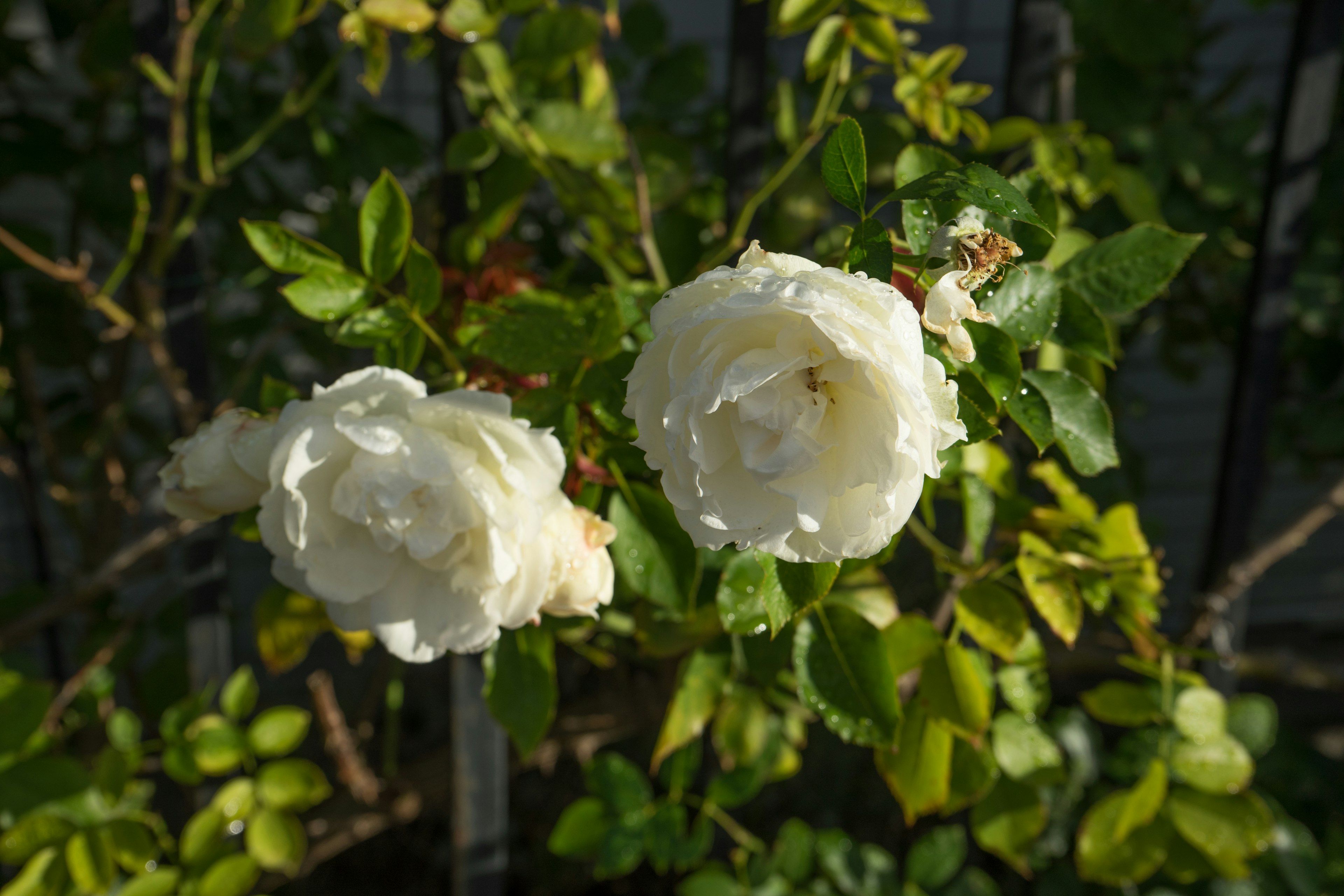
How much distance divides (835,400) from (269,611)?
838 millimetres

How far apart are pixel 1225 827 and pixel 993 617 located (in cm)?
47

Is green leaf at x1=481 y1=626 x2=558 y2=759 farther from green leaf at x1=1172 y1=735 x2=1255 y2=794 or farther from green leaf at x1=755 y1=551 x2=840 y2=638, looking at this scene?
green leaf at x1=1172 y1=735 x2=1255 y2=794

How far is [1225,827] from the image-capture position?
94 cm

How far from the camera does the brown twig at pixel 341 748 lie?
1143mm

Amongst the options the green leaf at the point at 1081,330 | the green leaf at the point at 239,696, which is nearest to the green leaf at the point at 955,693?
the green leaf at the point at 1081,330

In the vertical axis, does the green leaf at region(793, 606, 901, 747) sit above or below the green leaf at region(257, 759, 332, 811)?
above

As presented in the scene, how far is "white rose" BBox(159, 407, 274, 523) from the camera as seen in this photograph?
527 millimetres

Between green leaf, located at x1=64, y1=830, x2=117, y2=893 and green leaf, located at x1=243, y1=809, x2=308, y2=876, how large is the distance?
0.15 metres

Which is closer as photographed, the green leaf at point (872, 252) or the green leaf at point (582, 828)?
the green leaf at point (872, 252)

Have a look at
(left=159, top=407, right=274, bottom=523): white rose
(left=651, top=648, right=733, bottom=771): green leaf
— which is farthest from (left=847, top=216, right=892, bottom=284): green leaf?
(left=651, top=648, right=733, bottom=771): green leaf

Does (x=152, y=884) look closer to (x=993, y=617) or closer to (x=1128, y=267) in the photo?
(x=993, y=617)

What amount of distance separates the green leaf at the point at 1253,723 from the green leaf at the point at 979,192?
0.95 metres

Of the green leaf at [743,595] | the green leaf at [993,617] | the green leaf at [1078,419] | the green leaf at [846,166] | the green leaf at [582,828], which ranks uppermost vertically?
the green leaf at [846,166]

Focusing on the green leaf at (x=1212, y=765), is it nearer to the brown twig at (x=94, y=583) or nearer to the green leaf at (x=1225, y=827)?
the green leaf at (x=1225, y=827)
